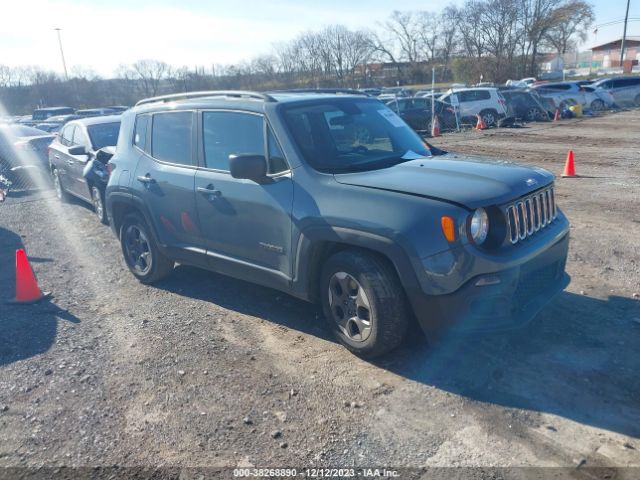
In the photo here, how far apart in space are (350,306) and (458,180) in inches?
47.7

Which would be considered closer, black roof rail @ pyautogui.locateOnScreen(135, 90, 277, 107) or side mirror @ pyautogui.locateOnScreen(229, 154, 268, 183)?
side mirror @ pyautogui.locateOnScreen(229, 154, 268, 183)

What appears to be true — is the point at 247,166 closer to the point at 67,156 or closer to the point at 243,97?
the point at 243,97

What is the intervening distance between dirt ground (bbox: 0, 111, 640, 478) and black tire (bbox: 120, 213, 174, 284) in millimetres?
170

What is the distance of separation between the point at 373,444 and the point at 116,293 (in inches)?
150

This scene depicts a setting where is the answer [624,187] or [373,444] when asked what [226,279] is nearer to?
[373,444]

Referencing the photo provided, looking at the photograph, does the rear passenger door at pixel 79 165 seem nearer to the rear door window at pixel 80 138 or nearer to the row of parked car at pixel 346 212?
the rear door window at pixel 80 138

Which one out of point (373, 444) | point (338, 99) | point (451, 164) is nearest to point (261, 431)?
point (373, 444)

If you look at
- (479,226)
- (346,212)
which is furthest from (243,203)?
(479,226)

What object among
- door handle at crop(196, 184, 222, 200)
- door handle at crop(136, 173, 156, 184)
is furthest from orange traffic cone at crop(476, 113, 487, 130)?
door handle at crop(196, 184, 222, 200)

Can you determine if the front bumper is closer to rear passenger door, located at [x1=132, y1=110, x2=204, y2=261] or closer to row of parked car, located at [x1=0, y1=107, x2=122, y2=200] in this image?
rear passenger door, located at [x1=132, y1=110, x2=204, y2=261]

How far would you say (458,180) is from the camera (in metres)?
3.95

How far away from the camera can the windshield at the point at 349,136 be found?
14.5ft

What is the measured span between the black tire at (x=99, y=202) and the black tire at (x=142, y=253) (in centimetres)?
310

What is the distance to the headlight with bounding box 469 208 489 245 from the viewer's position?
11.9 feet
